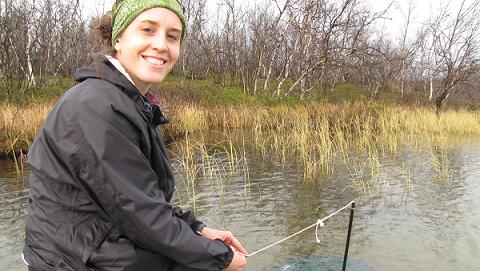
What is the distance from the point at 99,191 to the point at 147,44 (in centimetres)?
63

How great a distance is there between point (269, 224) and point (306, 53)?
13642 mm

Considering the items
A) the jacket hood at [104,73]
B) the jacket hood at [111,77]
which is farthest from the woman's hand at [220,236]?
the jacket hood at [104,73]

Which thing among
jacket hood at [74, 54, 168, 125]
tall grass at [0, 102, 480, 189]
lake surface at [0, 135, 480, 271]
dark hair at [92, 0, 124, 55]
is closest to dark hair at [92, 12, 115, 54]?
dark hair at [92, 0, 124, 55]

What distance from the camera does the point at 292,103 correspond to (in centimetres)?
1502

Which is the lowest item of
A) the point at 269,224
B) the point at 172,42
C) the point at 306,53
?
the point at 269,224

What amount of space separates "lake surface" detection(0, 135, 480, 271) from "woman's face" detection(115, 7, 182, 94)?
96.5 inches

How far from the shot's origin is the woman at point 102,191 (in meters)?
1.36

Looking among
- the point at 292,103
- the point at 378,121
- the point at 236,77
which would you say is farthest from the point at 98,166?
the point at 236,77

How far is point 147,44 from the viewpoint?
166 cm

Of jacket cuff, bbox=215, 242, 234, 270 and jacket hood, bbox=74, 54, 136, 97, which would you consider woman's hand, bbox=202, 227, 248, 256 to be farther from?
jacket hood, bbox=74, 54, 136, 97

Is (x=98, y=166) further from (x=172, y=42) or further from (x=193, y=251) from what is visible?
(x=172, y=42)

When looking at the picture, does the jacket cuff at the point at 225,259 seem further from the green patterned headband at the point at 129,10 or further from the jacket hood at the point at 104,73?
the green patterned headband at the point at 129,10

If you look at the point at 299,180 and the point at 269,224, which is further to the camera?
the point at 299,180

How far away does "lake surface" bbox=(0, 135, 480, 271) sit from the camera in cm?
388
